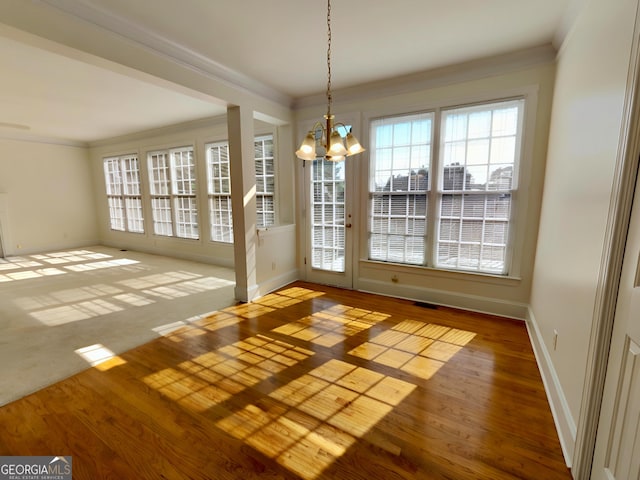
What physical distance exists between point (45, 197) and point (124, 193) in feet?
5.77

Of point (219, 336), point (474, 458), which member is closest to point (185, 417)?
point (219, 336)

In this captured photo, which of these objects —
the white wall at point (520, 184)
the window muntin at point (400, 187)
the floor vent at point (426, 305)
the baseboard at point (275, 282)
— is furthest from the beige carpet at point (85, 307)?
the floor vent at point (426, 305)

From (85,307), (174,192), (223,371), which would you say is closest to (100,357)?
→ (223,371)

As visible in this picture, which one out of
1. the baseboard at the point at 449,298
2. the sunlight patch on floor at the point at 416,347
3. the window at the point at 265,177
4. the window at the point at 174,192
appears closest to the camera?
the sunlight patch on floor at the point at 416,347

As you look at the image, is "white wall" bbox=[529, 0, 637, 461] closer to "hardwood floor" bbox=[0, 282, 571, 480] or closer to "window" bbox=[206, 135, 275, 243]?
"hardwood floor" bbox=[0, 282, 571, 480]

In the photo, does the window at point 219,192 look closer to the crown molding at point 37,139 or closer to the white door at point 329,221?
the white door at point 329,221

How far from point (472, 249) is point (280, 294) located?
2.58 metres

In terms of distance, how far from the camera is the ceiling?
2158 mm

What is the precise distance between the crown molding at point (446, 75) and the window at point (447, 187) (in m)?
0.33

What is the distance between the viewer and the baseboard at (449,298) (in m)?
3.29

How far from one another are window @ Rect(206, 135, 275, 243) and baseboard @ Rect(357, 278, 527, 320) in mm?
2055

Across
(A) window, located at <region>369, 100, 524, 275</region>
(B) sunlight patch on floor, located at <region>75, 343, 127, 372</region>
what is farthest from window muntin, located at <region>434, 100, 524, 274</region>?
(B) sunlight patch on floor, located at <region>75, 343, 127, 372</region>

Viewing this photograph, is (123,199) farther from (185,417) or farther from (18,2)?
(185,417)

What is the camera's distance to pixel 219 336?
2939 mm
